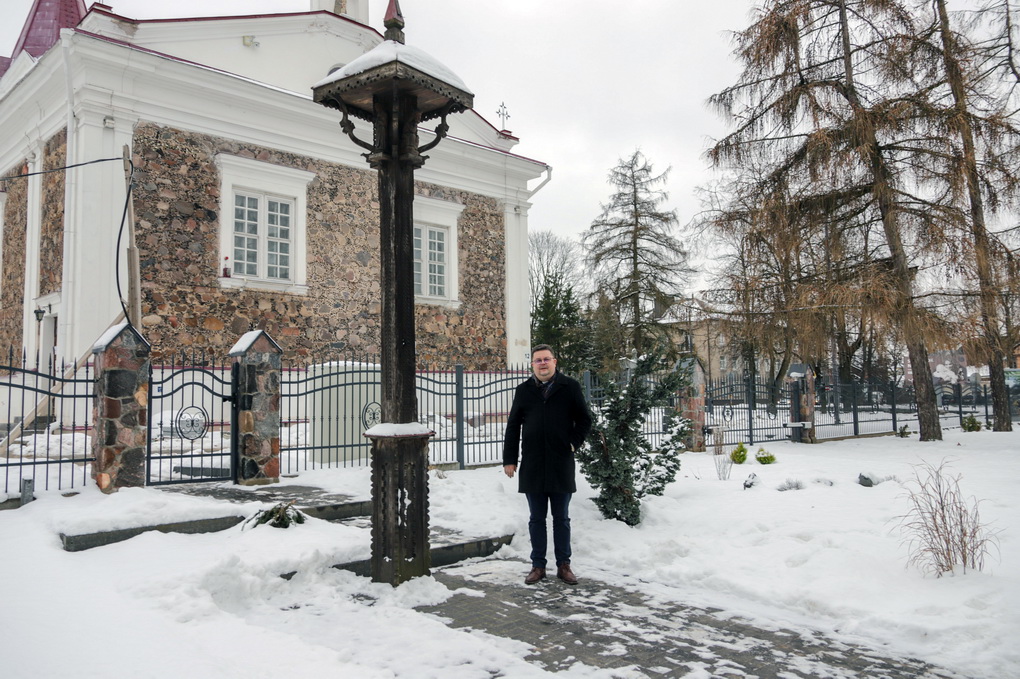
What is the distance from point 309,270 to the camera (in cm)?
1530

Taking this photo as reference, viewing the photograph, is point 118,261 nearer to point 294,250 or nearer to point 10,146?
point 294,250

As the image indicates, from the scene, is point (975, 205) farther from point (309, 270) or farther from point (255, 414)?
point (255, 414)

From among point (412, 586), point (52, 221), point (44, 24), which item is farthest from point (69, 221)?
point (412, 586)

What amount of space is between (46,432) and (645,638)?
822 cm

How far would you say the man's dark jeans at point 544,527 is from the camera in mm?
5449

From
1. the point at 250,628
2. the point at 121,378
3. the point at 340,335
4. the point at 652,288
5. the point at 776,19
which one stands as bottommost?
the point at 250,628

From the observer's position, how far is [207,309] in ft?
44.7

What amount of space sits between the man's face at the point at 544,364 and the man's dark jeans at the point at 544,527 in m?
0.94

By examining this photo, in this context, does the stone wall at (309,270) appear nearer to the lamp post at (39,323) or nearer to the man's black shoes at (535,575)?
the lamp post at (39,323)

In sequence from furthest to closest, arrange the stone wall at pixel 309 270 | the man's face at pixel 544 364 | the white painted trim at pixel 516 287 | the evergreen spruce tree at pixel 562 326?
the evergreen spruce tree at pixel 562 326 → the white painted trim at pixel 516 287 → the stone wall at pixel 309 270 → the man's face at pixel 544 364

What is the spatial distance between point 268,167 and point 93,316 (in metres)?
4.66

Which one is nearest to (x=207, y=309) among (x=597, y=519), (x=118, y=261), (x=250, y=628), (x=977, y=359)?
(x=118, y=261)

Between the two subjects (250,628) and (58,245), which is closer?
(250,628)

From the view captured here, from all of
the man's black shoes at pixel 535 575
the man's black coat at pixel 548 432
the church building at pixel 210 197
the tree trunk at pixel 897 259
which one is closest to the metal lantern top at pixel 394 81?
the man's black coat at pixel 548 432
